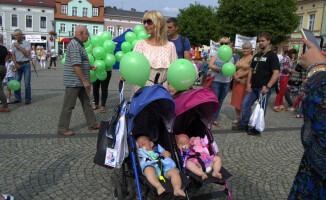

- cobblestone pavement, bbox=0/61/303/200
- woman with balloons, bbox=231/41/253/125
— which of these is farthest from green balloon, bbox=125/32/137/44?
woman with balloons, bbox=231/41/253/125

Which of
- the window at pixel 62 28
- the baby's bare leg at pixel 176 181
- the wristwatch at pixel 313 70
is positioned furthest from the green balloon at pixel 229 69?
the window at pixel 62 28

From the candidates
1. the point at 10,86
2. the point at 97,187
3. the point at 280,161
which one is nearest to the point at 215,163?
the point at 97,187

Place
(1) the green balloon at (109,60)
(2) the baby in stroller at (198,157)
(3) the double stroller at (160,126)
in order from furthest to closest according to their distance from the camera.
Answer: (1) the green balloon at (109,60) → (2) the baby in stroller at (198,157) → (3) the double stroller at (160,126)

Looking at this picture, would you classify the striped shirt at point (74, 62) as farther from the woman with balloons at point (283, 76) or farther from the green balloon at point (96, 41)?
the woman with balloons at point (283, 76)

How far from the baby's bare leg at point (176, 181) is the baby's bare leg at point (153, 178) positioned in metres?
0.13

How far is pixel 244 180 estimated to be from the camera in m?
3.68

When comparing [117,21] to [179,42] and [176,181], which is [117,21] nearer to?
[179,42]

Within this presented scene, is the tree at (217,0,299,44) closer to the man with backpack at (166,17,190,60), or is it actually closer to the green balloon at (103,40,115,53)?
the green balloon at (103,40,115,53)

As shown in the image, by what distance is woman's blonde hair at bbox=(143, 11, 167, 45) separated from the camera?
3545mm

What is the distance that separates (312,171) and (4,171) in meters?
3.75

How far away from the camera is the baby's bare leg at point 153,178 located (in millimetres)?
2460

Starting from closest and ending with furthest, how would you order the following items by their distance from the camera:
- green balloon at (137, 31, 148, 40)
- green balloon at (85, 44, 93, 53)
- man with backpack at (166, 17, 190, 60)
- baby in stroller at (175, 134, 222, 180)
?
baby in stroller at (175, 134, 222, 180) < man with backpack at (166, 17, 190, 60) < green balloon at (137, 31, 148, 40) < green balloon at (85, 44, 93, 53)

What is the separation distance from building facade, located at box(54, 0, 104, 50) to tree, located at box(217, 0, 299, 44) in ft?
106

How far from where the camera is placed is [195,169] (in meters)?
2.80
